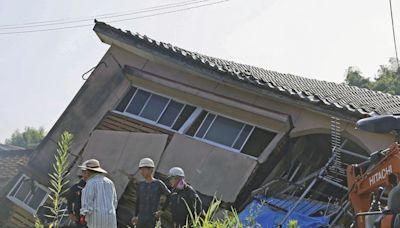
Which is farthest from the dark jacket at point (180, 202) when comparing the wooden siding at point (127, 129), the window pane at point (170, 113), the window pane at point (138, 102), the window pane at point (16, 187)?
the window pane at point (16, 187)

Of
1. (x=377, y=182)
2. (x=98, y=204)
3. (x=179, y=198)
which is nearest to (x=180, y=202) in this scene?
(x=179, y=198)

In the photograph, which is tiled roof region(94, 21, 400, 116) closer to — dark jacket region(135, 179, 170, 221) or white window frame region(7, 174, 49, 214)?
dark jacket region(135, 179, 170, 221)

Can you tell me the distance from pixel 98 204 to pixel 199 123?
530 centimetres

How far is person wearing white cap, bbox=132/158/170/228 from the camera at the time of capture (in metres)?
7.86

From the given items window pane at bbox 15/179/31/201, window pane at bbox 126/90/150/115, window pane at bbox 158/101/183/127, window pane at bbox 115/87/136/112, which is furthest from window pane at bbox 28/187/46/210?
window pane at bbox 158/101/183/127

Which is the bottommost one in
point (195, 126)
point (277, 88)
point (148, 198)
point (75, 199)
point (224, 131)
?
point (75, 199)

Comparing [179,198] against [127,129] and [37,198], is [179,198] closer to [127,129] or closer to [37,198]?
[127,129]

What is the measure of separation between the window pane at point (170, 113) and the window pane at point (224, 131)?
866 millimetres

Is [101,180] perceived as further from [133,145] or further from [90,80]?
[90,80]

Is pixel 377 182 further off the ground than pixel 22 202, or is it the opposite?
pixel 377 182

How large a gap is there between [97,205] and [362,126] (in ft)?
9.59

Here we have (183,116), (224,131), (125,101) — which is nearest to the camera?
(224,131)

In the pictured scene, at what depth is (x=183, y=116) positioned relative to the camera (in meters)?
11.5

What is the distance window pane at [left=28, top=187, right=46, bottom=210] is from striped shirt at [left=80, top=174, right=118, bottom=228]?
792 centimetres
